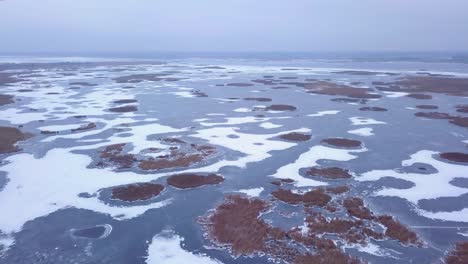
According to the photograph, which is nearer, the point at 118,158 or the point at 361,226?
the point at 361,226

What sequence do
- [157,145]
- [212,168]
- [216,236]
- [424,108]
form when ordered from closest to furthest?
[216,236] → [212,168] → [157,145] → [424,108]

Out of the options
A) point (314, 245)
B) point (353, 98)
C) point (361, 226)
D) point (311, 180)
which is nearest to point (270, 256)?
point (314, 245)

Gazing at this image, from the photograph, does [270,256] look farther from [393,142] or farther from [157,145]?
[393,142]

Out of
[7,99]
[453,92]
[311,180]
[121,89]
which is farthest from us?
[121,89]

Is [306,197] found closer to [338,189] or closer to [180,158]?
[338,189]

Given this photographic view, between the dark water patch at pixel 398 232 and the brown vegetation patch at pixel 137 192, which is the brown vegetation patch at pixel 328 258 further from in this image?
the brown vegetation patch at pixel 137 192

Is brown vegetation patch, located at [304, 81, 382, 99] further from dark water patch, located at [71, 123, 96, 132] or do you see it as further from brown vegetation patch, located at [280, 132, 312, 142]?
dark water patch, located at [71, 123, 96, 132]
